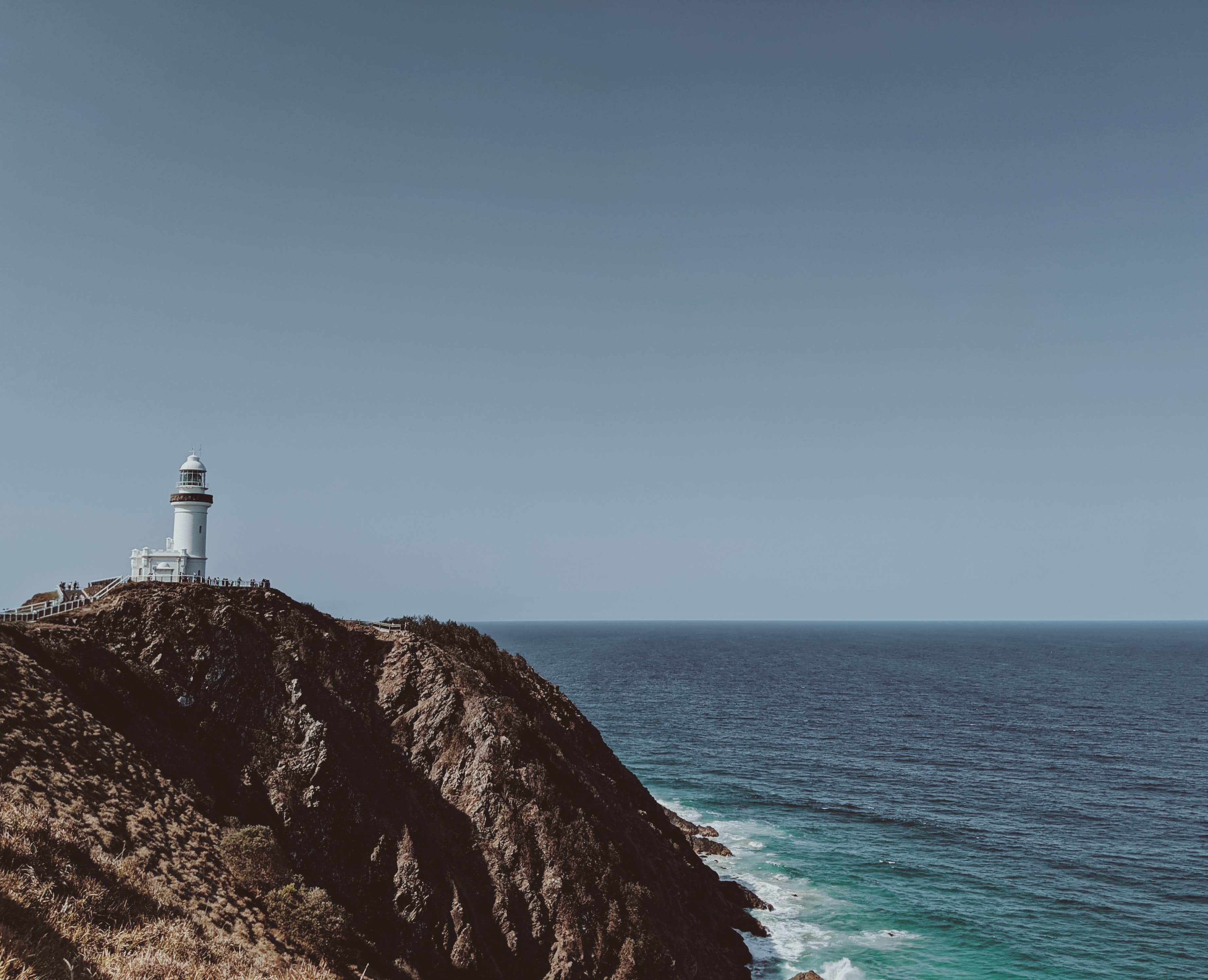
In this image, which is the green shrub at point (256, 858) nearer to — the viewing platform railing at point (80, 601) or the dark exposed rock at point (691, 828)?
the viewing platform railing at point (80, 601)

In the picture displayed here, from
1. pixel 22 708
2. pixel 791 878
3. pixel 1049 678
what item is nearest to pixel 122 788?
pixel 22 708

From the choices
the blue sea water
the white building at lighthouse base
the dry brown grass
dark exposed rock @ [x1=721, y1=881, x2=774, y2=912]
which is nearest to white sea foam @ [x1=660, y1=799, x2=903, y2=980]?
the blue sea water

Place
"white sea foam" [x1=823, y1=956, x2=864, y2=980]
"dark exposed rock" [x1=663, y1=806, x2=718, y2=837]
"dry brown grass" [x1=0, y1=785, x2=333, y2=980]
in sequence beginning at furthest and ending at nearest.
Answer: "dark exposed rock" [x1=663, y1=806, x2=718, y2=837], "white sea foam" [x1=823, y1=956, x2=864, y2=980], "dry brown grass" [x1=0, y1=785, x2=333, y2=980]

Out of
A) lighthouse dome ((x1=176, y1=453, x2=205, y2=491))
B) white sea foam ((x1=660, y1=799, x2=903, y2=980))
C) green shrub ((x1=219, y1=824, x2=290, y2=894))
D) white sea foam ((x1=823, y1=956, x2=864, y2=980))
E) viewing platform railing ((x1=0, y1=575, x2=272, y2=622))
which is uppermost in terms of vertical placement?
lighthouse dome ((x1=176, y1=453, x2=205, y2=491))

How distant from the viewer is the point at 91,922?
2016cm

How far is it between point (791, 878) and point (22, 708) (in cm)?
4885

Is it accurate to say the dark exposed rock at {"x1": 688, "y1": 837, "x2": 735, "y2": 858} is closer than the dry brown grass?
No

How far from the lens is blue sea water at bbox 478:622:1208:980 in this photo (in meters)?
43.2

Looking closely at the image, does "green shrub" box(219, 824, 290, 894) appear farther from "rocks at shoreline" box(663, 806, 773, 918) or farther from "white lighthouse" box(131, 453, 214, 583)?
"rocks at shoreline" box(663, 806, 773, 918)

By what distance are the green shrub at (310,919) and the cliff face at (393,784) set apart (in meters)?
1.72

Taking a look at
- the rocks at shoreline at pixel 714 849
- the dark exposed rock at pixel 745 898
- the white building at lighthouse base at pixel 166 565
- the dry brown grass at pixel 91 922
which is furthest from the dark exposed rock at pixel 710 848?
the white building at lighthouse base at pixel 166 565

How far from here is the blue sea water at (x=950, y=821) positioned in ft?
142

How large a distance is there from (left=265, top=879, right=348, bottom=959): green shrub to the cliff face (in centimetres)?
172

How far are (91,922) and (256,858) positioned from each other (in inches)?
411
